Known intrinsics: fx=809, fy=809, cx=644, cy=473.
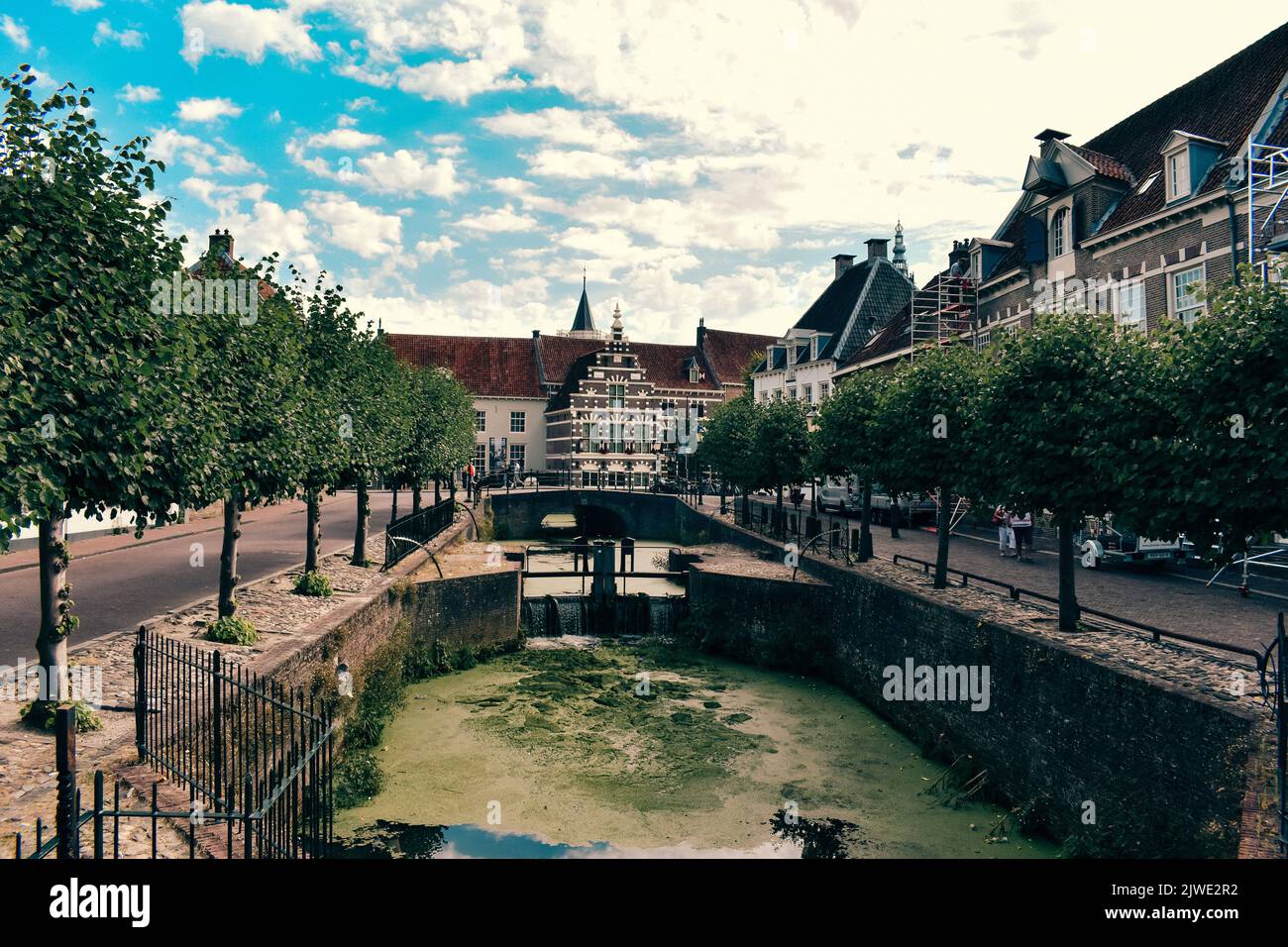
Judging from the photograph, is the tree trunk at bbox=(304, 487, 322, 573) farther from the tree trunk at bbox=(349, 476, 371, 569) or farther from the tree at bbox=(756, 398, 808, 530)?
the tree at bbox=(756, 398, 808, 530)

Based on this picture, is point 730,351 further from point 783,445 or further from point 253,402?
point 253,402

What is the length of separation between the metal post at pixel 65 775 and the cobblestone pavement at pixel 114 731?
0.74 metres

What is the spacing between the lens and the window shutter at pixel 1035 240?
26.5m

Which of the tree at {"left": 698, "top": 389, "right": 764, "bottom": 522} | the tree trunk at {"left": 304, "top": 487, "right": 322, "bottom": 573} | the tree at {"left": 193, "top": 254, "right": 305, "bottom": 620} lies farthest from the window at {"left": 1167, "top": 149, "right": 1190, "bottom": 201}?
the tree trunk at {"left": 304, "top": 487, "right": 322, "bottom": 573}

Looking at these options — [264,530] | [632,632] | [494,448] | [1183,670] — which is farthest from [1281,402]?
[494,448]

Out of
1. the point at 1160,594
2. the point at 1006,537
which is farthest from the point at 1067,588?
the point at 1006,537

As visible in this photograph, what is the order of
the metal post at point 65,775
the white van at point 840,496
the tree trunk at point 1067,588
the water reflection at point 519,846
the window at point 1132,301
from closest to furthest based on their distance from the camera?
1. the metal post at point 65,775
2. the water reflection at point 519,846
3. the tree trunk at point 1067,588
4. the window at point 1132,301
5. the white van at point 840,496

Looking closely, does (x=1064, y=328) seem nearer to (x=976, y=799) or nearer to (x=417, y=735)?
(x=976, y=799)

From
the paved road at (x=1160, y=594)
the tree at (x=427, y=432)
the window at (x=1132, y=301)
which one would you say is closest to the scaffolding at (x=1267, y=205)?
the window at (x=1132, y=301)

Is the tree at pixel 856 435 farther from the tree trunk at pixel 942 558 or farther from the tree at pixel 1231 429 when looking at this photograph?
the tree at pixel 1231 429

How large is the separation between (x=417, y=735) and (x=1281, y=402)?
13.9 m

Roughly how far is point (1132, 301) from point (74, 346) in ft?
78.7

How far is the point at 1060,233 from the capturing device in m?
26.0

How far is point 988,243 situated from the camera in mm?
30188
